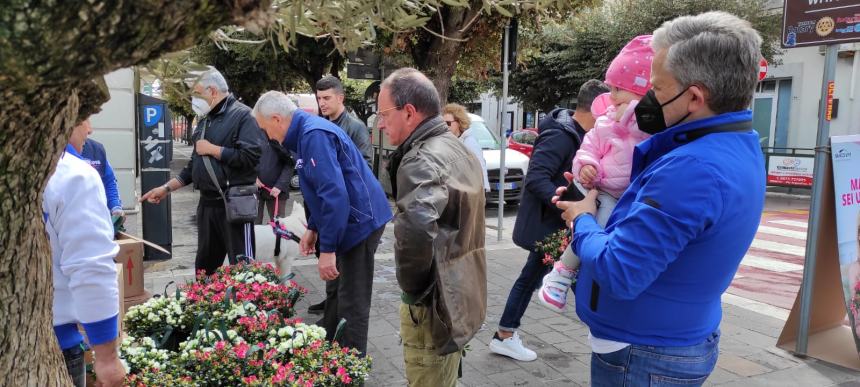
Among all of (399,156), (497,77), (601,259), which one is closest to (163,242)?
(399,156)

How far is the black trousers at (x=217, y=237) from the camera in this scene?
476 cm

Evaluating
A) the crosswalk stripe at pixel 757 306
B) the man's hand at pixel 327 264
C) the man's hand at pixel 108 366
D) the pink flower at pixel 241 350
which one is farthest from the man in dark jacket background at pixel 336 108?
the man's hand at pixel 108 366

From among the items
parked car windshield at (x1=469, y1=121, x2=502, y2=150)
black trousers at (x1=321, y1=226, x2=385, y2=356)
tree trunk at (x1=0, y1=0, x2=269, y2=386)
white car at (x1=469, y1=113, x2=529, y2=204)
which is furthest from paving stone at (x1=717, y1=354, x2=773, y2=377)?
parked car windshield at (x1=469, y1=121, x2=502, y2=150)

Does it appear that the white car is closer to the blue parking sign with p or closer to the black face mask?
the blue parking sign with p

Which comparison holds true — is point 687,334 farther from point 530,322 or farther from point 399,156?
point 530,322

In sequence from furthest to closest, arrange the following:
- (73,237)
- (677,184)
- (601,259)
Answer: (73,237) → (601,259) → (677,184)

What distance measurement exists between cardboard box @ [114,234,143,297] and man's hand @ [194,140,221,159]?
90cm

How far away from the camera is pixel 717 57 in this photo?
166 cm

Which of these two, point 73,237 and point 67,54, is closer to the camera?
point 67,54

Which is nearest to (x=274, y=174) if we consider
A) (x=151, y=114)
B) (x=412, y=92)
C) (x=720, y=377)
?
(x=151, y=114)

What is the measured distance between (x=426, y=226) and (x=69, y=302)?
4.11 feet

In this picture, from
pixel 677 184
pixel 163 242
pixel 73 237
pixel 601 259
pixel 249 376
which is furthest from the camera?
pixel 163 242

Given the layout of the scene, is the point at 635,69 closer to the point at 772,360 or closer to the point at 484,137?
the point at 772,360

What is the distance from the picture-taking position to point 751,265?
7.87 m
